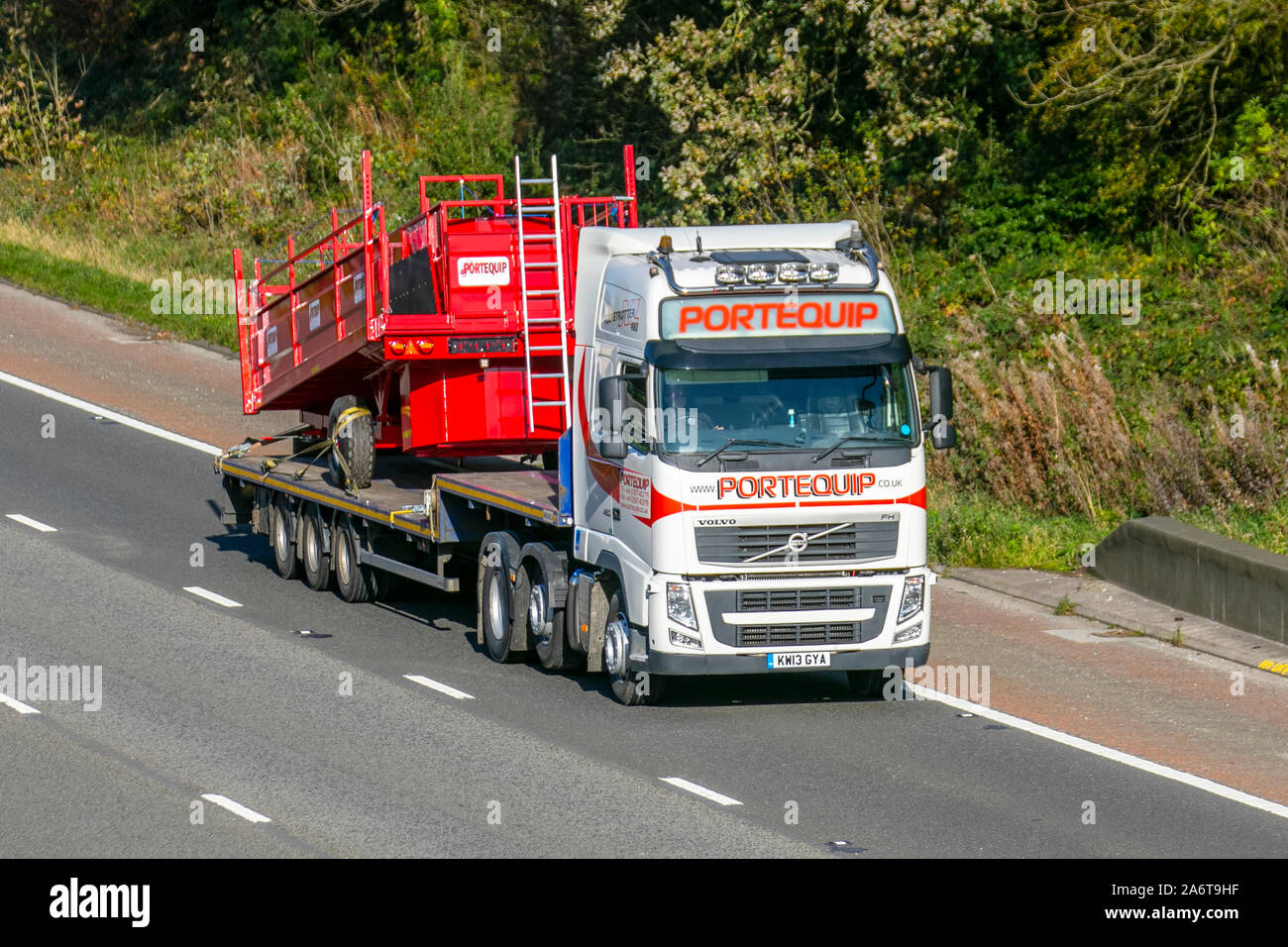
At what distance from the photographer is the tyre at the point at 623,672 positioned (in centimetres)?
1350

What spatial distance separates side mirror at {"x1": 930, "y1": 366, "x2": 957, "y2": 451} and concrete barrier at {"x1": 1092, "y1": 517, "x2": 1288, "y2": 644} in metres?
3.48

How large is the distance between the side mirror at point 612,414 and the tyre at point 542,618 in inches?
58.0

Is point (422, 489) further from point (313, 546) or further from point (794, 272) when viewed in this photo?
point (794, 272)

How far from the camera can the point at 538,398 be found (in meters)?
16.1

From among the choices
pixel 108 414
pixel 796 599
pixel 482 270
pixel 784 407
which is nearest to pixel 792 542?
pixel 796 599

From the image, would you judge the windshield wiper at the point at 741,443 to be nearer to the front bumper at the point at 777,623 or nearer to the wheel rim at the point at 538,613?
the front bumper at the point at 777,623

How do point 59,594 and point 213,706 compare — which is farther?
point 59,594

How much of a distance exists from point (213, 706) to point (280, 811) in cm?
259

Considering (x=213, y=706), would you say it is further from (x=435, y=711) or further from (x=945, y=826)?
(x=945, y=826)

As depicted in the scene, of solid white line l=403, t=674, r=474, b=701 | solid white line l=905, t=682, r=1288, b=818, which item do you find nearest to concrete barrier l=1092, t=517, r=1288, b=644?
solid white line l=905, t=682, r=1288, b=818

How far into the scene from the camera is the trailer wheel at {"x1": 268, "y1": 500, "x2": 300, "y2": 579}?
1806 centimetres

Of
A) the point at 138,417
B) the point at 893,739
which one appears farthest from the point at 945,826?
the point at 138,417

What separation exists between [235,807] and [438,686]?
129 inches

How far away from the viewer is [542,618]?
14.4 metres
